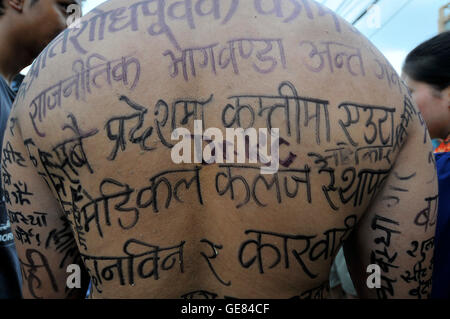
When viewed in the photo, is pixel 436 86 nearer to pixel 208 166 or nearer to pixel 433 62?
pixel 433 62

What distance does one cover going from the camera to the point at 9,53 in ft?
6.72

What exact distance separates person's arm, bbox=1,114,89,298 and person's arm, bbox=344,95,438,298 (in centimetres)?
118

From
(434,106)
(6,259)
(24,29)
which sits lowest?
(6,259)

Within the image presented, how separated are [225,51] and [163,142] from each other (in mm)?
366

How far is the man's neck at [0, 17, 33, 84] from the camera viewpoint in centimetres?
201

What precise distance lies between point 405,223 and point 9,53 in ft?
8.34

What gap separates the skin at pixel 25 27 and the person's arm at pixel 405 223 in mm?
2264

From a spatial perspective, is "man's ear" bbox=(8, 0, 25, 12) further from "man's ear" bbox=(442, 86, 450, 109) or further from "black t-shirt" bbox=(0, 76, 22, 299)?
"man's ear" bbox=(442, 86, 450, 109)
